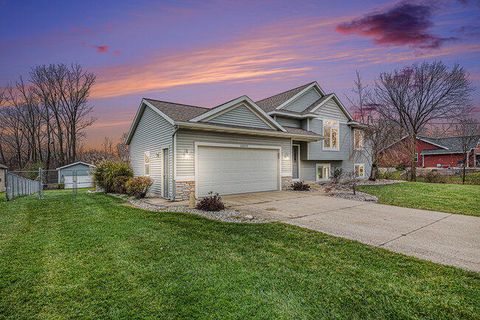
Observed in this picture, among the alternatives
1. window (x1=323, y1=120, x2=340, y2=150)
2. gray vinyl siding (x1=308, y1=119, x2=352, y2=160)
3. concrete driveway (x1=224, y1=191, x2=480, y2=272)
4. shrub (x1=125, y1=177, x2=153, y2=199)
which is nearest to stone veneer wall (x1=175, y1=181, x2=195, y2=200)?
concrete driveway (x1=224, y1=191, x2=480, y2=272)

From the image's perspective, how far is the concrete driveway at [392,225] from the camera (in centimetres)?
462

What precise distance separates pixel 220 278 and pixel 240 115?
9.58 m

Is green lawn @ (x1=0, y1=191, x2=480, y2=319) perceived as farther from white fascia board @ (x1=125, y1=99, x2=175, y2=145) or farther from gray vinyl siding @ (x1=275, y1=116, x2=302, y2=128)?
gray vinyl siding @ (x1=275, y1=116, x2=302, y2=128)

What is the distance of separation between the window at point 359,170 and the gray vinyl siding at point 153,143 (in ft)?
51.6

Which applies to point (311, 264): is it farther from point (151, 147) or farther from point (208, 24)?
point (208, 24)

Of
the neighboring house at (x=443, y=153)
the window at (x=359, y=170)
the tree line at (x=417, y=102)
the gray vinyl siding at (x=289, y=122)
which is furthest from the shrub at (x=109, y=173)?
the neighboring house at (x=443, y=153)

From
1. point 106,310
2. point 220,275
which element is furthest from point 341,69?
point 106,310

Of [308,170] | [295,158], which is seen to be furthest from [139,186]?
[308,170]

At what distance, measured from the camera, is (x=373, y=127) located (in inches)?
731

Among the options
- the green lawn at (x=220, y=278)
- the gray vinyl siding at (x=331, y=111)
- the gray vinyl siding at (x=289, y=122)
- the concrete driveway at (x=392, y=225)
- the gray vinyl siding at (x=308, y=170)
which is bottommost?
the concrete driveway at (x=392, y=225)

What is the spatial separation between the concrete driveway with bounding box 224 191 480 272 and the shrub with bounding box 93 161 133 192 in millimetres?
8172

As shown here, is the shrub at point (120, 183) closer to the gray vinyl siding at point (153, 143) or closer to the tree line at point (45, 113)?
the gray vinyl siding at point (153, 143)

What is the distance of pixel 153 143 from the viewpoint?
40.7 ft

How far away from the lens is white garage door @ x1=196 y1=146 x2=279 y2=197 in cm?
1099
